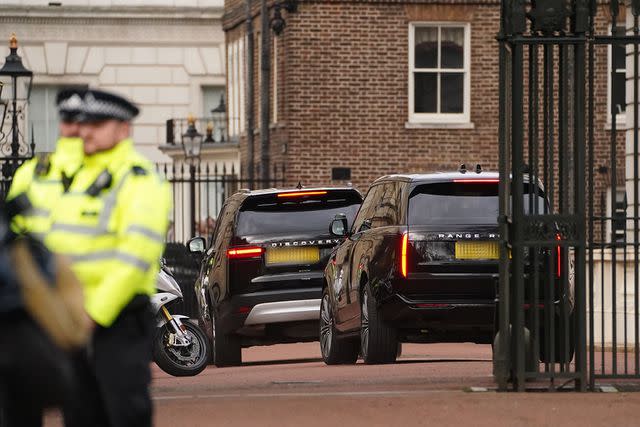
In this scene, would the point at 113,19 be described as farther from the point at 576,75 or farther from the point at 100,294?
the point at 100,294

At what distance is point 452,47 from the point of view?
3628 centimetres

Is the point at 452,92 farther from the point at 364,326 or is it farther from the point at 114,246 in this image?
the point at 114,246

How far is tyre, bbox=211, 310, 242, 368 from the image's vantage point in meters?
19.6

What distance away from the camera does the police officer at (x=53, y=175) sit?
8070 mm

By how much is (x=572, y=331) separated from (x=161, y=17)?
123 feet

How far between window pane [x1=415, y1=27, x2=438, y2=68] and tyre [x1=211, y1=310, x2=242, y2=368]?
55.7 feet

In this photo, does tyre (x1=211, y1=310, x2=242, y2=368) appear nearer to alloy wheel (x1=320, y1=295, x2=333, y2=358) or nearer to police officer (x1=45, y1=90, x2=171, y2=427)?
alloy wheel (x1=320, y1=295, x2=333, y2=358)

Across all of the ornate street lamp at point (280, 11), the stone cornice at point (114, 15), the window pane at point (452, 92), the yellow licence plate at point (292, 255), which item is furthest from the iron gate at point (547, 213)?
the stone cornice at point (114, 15)

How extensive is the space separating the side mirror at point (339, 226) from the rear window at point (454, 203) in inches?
75.7

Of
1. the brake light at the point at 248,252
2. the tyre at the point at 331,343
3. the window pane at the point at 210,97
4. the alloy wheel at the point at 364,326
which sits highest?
the window pane at the point at 210,97

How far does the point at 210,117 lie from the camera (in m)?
49.4

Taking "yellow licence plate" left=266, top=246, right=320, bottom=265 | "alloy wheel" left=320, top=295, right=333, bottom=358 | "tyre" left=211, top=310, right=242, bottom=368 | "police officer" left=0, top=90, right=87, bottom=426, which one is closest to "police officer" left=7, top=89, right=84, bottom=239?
"police officer" left=0, top=90, right=87, bottom=426

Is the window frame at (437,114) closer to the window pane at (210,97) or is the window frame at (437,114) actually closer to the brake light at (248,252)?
the window pane at (210,97)

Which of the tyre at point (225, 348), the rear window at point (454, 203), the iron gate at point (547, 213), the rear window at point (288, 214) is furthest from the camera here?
the tyre at point (225, 348)
